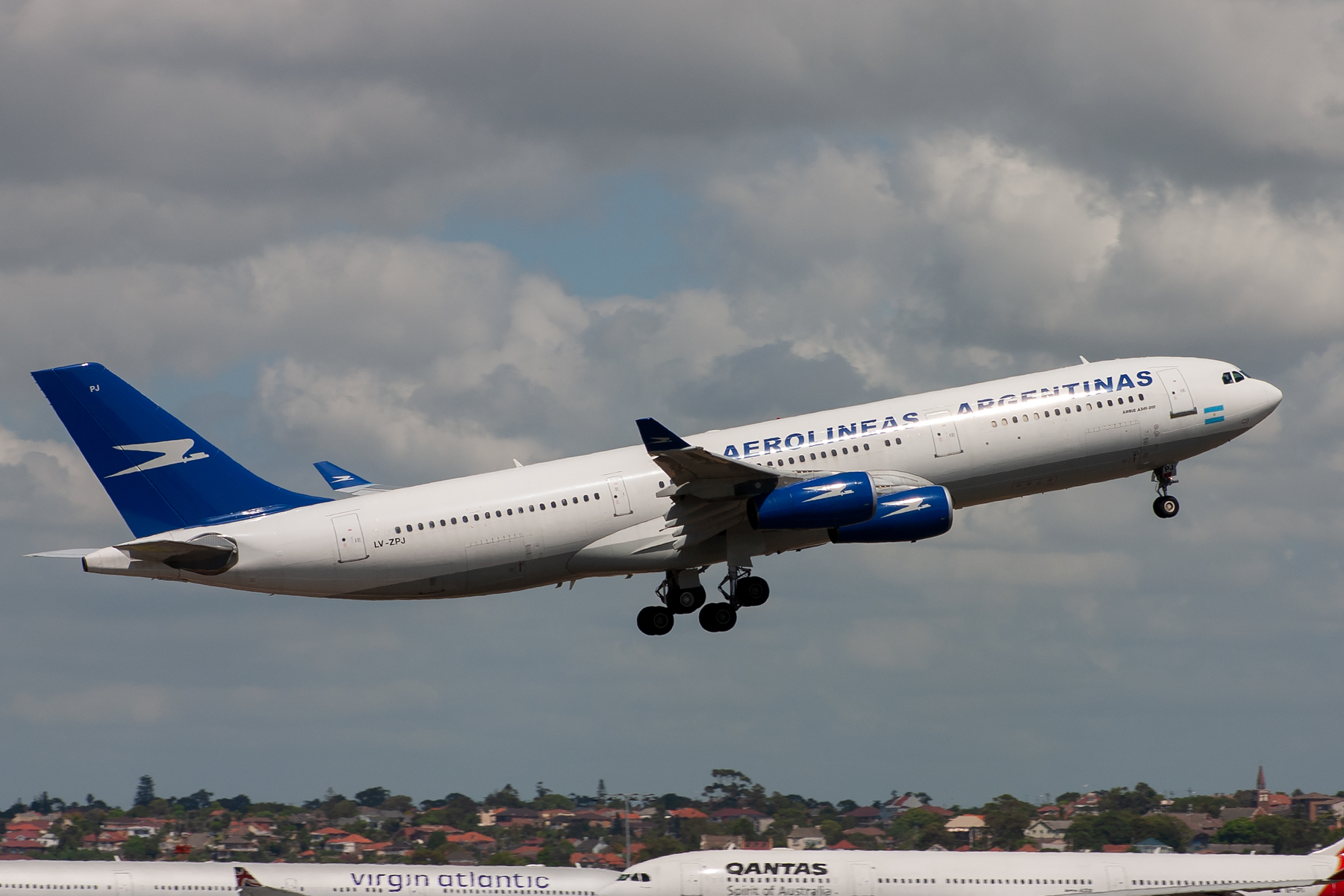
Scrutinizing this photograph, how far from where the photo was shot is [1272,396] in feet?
216

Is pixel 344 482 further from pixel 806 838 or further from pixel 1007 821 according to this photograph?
pixel 806 838

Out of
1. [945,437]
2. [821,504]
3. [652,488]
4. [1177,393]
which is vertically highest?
[1177,393]

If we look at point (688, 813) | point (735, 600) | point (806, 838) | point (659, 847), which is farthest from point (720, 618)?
point (688, 813)

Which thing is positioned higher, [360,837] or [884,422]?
[884,422]

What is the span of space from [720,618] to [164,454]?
2030 centimetres

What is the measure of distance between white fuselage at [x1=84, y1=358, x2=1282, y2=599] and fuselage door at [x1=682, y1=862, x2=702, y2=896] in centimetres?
1075

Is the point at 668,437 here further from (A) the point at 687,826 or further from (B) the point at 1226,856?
(A) the point at 687,826

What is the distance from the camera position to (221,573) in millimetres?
57750

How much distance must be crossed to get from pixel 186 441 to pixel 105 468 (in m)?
2.85

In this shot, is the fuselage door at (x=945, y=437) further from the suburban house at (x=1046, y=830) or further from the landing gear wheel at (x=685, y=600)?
the suburban house at (x=1046, y=830)

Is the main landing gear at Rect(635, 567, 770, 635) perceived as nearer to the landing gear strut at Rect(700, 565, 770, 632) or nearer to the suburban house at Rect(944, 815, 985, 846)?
the landing gear strut at Rect(700, 565, 770, 632)

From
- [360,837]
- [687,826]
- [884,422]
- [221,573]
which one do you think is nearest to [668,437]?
[884,422]

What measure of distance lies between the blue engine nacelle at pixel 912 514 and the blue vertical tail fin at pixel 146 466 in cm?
1957

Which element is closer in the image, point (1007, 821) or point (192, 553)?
point (192, 553)
